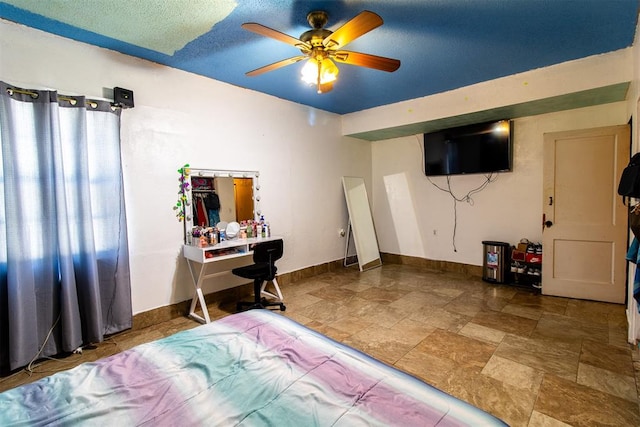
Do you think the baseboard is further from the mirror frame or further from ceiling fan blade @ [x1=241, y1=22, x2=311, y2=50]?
ceiling fan blade @ [x1=241, y1=22, x2=311, y2=50]

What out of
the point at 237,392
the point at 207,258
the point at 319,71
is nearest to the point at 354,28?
the point at 319,71

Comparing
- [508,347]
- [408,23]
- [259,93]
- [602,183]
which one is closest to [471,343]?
[508,347]

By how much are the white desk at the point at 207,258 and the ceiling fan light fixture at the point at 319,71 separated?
5.85 ft

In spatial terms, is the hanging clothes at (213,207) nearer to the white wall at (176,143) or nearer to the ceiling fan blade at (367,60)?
the white wall at (176,143)

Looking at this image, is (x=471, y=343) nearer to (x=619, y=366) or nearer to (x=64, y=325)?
(x=619, y=366)

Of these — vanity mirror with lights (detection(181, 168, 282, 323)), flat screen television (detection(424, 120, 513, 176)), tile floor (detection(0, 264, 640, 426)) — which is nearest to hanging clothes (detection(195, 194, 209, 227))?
vanity mirror with lights (detection(181, 168, 282, 323))

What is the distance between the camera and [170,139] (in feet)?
10.5

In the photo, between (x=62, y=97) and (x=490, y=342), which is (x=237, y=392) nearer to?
(x=490, y=342)

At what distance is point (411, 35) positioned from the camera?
8.34ft

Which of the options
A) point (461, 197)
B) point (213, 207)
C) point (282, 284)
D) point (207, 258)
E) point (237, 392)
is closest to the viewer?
point (237, 392)

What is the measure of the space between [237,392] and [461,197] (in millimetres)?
4463

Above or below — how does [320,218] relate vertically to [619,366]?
above

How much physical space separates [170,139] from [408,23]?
2508mm

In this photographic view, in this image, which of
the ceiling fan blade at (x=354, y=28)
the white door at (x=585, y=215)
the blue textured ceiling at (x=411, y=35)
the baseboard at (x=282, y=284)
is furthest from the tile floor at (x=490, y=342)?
the blue textured ceiling at (x=411, y=35)
